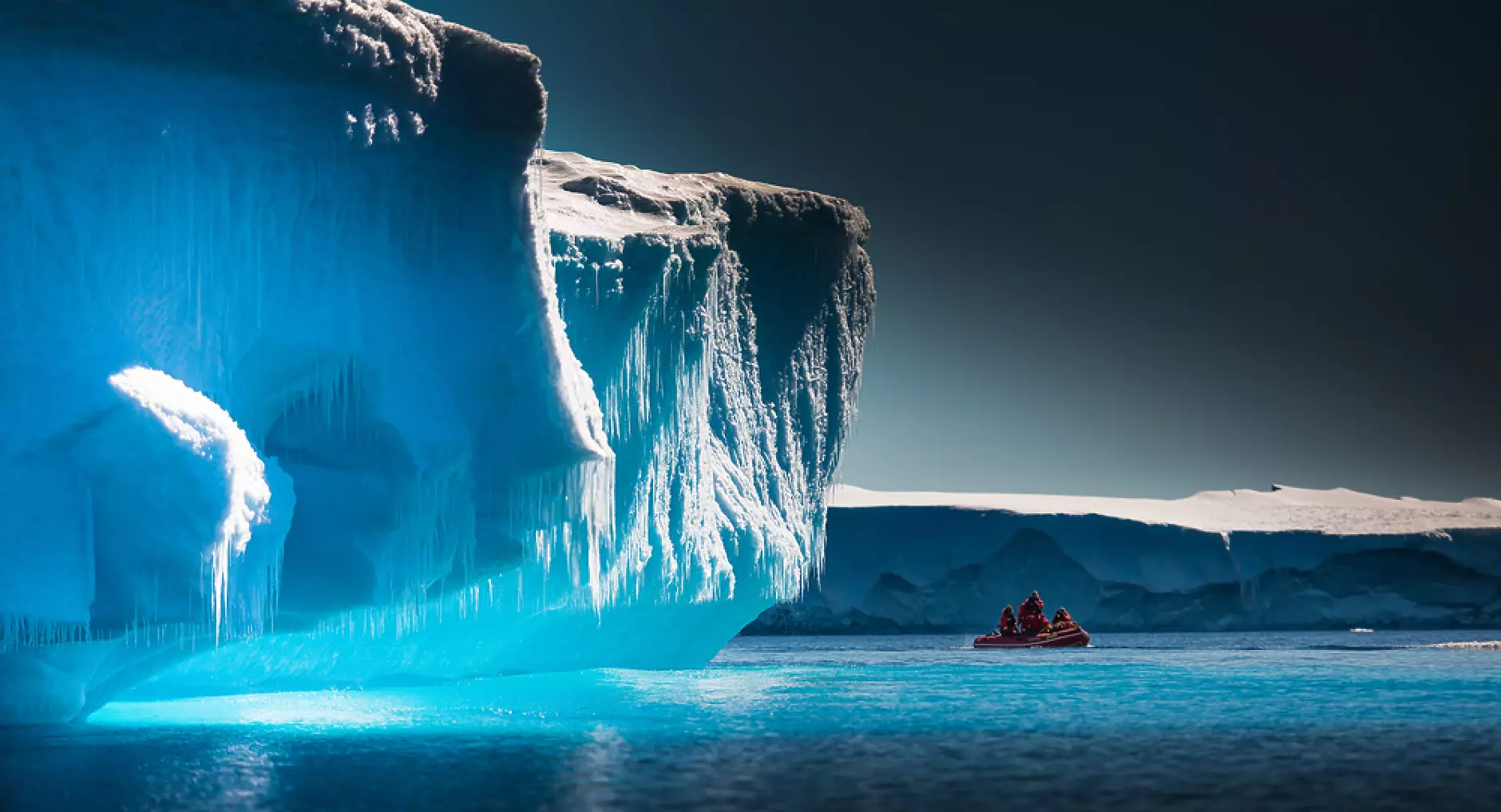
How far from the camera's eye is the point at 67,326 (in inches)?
400

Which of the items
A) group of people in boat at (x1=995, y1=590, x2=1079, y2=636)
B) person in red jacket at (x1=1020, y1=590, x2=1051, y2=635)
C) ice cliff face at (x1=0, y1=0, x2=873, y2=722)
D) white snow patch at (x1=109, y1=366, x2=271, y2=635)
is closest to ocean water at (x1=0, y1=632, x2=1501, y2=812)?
ice cliff face at (x1=0, y1=0, x2=873, y2=722)

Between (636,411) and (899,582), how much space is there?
28239mm

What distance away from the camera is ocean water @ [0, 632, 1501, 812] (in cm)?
845

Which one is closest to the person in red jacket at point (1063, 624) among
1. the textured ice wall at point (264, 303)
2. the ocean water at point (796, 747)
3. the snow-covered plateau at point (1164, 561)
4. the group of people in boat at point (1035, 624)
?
the group of people in boat at point (1035, 624)

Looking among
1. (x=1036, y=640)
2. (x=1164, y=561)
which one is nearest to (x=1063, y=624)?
(x=1036, y=640)

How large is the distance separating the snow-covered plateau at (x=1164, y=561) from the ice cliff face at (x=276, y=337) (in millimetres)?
27048

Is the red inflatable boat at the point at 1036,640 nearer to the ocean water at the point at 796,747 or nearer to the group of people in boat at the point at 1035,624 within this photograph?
the group of people in boat at the point at 1035,624

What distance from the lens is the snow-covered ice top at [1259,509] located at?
42.0 metres

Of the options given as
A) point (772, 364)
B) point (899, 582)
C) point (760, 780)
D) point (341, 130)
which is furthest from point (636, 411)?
point (899, 582)

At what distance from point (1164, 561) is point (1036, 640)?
33.5 ft

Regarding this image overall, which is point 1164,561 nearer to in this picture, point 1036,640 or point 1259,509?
point 1259,509

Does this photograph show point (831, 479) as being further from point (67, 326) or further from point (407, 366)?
point (67, 326)

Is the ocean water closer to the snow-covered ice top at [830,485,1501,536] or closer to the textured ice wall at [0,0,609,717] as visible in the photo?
the textured ice wall at [0,0,609,717]

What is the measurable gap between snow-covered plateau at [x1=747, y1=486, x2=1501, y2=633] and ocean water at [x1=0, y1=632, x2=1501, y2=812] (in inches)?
813
